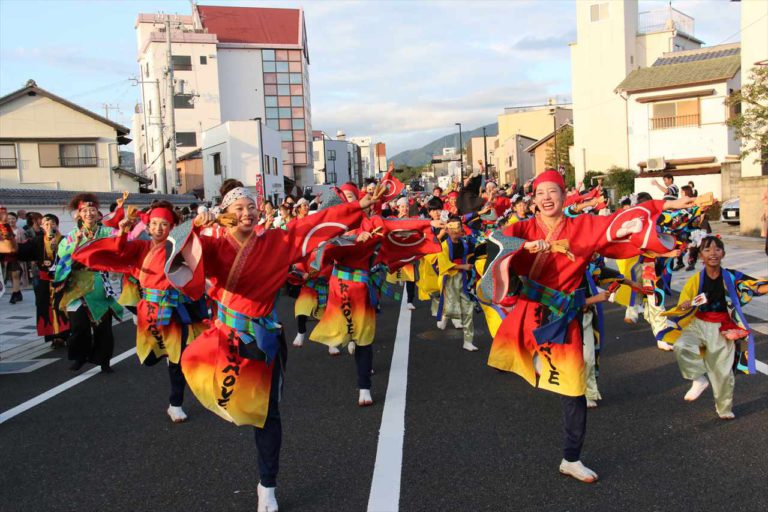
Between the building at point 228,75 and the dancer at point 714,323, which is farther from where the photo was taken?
the building at point 228,75

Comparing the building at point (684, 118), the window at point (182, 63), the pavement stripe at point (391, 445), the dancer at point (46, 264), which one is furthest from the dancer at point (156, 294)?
the window at point (182, 63)

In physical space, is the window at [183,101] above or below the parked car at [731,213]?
above

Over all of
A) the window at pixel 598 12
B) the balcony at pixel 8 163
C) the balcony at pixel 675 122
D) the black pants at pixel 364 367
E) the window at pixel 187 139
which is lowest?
the black pants at pixel 364 367

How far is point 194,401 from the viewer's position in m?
6.14

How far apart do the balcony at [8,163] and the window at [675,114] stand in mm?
30629

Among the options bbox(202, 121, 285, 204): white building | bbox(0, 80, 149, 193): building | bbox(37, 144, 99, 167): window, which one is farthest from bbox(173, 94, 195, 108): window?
bbox(37, 144, 99, 167): window

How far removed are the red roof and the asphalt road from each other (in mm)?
50429

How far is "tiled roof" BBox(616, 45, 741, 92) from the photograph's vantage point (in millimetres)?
32156

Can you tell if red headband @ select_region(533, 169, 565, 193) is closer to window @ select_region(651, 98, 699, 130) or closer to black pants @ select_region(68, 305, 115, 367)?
black pants @ select_region(68, 305, 115, 367)

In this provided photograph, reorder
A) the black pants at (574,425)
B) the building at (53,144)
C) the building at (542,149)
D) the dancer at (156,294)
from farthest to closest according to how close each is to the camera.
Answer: the building at (542,149) → the building at (53,144) → the dancer at (156,294) → the black pants at (574,425)

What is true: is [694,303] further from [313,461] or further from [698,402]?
[313,461]

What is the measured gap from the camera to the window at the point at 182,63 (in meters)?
50.2

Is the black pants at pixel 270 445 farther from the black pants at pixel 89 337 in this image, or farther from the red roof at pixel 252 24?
the red roof at pixel 252 24

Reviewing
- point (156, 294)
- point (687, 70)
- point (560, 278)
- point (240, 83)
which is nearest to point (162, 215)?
point (156, 294)
